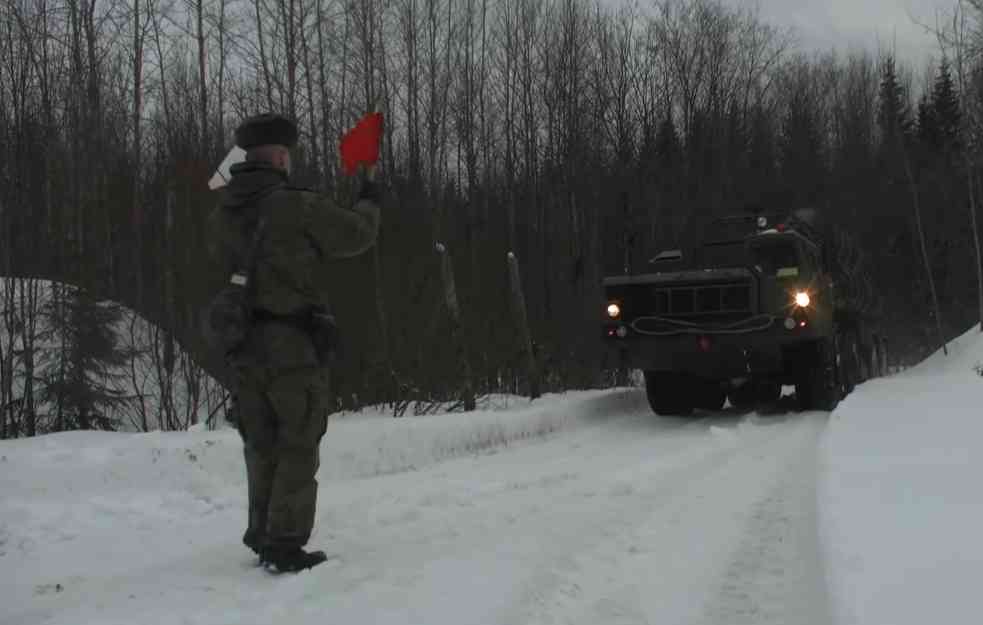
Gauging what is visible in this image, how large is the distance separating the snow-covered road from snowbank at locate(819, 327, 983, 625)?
22 cm

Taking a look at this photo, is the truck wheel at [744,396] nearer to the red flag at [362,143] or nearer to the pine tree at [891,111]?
the red flag at [362,143]

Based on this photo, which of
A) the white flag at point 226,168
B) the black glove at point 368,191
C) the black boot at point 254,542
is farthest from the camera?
the white flag at point 226,168

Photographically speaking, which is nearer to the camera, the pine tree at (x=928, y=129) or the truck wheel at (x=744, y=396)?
the truck wheel at (x=744, y=396)

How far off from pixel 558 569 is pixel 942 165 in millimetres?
45297

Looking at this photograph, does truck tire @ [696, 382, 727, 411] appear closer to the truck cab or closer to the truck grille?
the truck cab

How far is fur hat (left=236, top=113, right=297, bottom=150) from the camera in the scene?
4027 millimetres

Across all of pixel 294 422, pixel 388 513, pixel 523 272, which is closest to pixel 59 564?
pixel 294 422

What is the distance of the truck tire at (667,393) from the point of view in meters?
11.6

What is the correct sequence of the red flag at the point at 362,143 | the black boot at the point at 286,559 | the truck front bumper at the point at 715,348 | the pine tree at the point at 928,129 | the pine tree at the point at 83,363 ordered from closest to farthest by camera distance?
1. the black boot at the point at 286,559
2. the red flag at the point at 362,143
3. the pine tree at the point at 83,363
4. the truck front bumper at the point at 715,348
5. the pine tree at the point at 928,129

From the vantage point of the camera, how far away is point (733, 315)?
415 inches

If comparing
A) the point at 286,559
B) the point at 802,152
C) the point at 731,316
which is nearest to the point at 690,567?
the point at 286,559

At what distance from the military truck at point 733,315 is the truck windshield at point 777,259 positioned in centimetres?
1

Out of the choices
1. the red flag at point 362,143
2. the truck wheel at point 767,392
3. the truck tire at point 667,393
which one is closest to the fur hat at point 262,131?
the red flag at point 362,143

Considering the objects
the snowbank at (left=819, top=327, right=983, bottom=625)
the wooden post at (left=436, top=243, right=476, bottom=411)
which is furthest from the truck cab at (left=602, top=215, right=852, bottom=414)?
the snowbank at (left=819, top=327, right=983, bottom=625)
